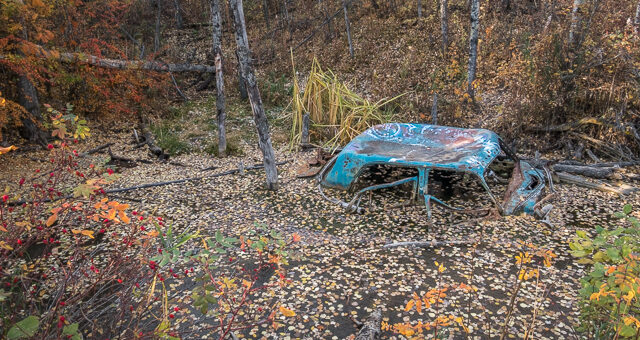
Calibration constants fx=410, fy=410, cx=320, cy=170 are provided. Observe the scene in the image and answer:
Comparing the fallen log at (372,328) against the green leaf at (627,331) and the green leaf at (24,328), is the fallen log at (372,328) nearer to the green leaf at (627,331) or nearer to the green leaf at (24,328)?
the green leaf at (627,331)

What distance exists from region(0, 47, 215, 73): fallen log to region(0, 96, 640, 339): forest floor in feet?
6.76

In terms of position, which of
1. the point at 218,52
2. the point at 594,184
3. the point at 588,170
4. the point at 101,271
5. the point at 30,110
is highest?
the point at 218,52

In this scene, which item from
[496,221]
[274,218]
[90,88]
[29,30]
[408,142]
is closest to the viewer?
[496,221]

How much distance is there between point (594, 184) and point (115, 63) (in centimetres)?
980

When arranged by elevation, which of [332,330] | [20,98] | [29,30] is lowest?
[332,330]

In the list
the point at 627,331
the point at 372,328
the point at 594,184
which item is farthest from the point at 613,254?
the point at 594,184

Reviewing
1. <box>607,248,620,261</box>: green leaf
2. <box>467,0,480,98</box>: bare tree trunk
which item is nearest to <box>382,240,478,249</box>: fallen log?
<box>607,248,620,261</box>: green leaf

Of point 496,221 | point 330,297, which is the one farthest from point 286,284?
point 496,221

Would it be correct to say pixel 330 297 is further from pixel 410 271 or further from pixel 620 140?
pixel 620 140

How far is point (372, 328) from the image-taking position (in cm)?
345

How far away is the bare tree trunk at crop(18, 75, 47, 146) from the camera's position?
798 cm

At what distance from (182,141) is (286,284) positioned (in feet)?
19.3

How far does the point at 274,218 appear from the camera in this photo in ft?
18.6

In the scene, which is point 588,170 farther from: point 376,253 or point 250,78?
point 250,78
